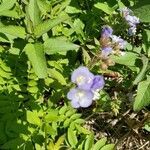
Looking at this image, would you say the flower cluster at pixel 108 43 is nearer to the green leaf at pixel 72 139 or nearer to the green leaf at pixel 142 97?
the green leaf at pixel 142 97

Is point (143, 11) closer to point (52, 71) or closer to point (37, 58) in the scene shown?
point (37, 58)

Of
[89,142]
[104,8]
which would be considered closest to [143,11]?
[89,142]

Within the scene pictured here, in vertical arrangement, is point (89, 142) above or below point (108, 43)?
below

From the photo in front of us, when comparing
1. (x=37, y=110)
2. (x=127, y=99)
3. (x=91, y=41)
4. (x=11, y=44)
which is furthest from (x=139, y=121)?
(x=11, y=44)

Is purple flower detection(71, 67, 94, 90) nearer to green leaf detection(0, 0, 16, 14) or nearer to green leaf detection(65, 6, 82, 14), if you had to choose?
green leaf detection(0, 0, 16, 14)

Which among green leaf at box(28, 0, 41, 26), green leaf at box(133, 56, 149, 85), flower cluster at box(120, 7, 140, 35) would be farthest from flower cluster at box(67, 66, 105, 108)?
flower cluster at box(120, 7, 140, 35)

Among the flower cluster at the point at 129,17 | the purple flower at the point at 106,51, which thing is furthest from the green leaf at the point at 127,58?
the flower cluster at the point at 129,17
